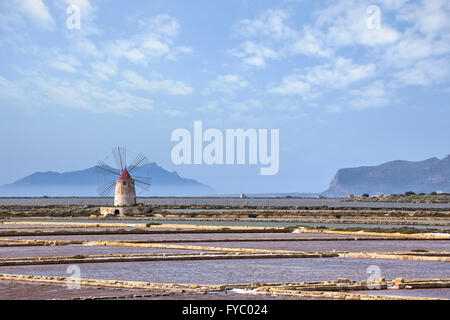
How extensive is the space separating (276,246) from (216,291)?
15.1m

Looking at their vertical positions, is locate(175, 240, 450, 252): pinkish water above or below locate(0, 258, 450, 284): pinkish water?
above

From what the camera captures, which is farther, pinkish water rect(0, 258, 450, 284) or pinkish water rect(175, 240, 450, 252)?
pinkish water rect(175, 240, 450, 252)

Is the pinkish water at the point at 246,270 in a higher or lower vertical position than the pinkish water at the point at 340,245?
lower

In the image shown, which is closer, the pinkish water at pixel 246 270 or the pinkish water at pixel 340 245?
the pinkish water at pixel 246 270

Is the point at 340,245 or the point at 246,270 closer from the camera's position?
the point at 246,270
